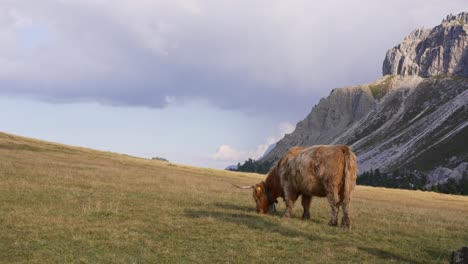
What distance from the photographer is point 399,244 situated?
571 inches

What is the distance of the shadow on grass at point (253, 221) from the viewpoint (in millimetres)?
14898

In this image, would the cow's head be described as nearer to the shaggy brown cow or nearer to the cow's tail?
the shaggy brown cow

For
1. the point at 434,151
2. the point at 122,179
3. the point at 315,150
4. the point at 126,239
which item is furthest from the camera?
the point at 434,151

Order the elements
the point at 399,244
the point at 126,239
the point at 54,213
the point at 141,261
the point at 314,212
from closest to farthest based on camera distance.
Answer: the point at 141,261
the point at 126,239
the point at 399,244
the point at 54,213
the point at 314,212

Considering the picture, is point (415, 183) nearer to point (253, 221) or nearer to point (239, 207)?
point (239, 207)

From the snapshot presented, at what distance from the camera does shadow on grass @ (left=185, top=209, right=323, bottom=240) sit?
48.9ft

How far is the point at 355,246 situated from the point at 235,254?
396 centimetres

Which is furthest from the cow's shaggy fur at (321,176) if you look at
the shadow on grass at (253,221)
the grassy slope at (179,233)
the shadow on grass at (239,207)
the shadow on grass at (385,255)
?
the shadow on grass at (385,255)

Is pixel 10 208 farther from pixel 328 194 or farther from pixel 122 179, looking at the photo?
pixel 122 179

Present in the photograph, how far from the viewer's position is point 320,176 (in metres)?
16.5

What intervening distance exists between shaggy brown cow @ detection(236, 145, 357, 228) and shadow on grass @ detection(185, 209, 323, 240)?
1697mm

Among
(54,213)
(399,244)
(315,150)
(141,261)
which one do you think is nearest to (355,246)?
(399,244)

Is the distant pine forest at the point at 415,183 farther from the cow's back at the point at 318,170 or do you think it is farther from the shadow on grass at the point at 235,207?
the cow's back at the point at 318,170

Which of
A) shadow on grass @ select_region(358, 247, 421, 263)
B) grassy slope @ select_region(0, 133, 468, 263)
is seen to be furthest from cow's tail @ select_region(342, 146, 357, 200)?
shadow on grass @ select_region(358, 247, 421, 263)
